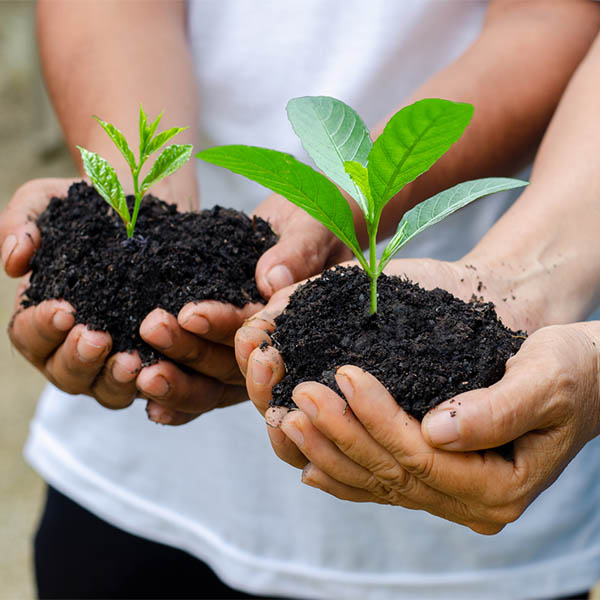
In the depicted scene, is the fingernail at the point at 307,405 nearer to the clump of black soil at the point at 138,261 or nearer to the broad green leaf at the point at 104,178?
the clump of black soil at the point at 138,261

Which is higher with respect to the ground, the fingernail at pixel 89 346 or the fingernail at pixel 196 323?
the fingernail at pixel 196 323

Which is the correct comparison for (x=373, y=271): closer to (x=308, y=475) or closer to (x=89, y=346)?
(x=308, y=475)

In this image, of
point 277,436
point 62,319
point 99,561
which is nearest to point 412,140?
point 277,436

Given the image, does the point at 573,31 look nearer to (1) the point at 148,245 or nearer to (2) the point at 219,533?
(1) the point at 148,245

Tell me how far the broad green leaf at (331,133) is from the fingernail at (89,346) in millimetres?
446

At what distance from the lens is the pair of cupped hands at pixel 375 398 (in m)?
0.80

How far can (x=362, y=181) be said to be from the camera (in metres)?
0.86

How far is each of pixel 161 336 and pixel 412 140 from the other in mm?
486

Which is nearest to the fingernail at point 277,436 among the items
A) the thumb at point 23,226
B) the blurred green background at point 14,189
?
the thumb at point 23,226

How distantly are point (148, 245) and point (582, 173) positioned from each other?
0.74 m

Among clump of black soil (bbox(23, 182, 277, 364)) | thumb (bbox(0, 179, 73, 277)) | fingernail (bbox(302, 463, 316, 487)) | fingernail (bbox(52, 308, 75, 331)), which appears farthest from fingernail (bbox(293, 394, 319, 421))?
thumb (bbox(0, 179, 73, 277))

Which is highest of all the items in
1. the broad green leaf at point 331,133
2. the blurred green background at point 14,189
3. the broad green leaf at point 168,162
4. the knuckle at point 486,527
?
the broad green leaf at point 331,133

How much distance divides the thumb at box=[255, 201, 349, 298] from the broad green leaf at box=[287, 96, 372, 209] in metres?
0.20

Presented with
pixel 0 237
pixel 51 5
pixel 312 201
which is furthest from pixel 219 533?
pixel 51 5
